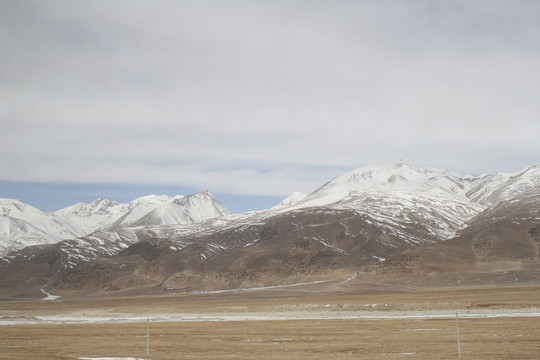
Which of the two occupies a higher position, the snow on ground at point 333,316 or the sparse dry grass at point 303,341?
the sparse dry grass at point 303,341

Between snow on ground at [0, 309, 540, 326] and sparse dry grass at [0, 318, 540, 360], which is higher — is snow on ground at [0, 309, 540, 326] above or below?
below

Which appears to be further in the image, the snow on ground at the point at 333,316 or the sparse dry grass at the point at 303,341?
the snow on ground at the point at 333,316

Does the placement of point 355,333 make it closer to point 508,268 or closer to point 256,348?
point 256,348

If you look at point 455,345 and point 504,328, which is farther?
point 504,328

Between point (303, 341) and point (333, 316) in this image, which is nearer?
point (303, 341)

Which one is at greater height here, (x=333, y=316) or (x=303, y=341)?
(x=303, y=341)

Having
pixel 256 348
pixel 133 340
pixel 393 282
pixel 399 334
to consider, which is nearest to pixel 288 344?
pixel 256 348

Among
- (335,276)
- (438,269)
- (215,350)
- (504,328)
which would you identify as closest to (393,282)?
(438,269)

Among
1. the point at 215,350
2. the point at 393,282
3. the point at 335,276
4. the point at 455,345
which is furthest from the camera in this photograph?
the point at 335,276

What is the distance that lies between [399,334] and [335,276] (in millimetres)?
153499

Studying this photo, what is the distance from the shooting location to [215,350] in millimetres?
38969

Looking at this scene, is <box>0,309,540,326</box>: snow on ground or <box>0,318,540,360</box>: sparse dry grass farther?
<box>0,309,540,326</box>: snow on ground

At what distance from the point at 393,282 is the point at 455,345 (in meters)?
138

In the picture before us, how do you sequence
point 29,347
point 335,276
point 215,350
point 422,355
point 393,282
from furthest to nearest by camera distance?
point 335,276 → point 393,282 → point 29,347 → point 215,350 → point 422,355
